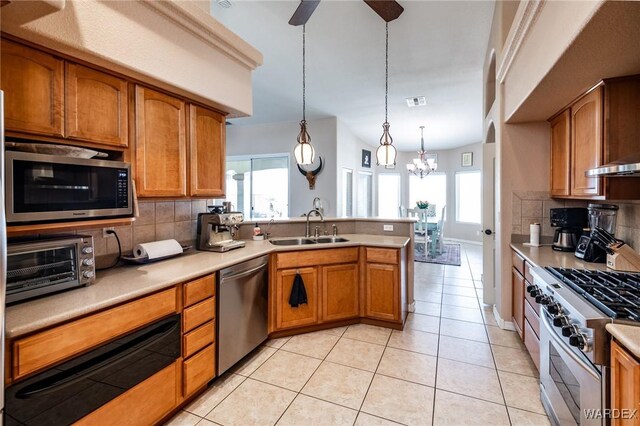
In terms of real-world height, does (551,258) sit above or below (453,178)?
below

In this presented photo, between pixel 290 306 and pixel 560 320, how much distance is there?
80.4 inches

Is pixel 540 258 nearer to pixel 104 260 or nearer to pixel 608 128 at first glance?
pixel 608 128

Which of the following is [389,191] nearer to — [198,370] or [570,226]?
[570,226]

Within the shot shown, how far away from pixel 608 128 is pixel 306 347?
2.80 metres

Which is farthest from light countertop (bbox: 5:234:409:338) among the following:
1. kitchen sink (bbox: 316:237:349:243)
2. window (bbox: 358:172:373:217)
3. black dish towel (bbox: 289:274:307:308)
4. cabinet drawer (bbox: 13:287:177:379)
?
window (bbox: 358:172:373:217)

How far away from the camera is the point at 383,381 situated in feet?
7.16

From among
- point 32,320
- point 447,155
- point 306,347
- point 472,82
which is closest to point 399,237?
point 306,347

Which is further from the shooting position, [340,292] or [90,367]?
[340,292]

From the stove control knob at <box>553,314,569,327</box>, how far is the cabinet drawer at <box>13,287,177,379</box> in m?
2.13

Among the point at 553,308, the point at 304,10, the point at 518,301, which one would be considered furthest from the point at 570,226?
the point at 304,10

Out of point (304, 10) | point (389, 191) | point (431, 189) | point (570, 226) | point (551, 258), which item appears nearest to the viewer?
point (551, 258)

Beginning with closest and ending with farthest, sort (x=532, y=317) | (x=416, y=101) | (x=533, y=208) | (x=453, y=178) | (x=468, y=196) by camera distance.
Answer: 1. (x=532, y=317)
2. (x=533, y=208)
3. (x=416, y=101)
4. (x=468, y=196)
5. (x=453, y=178)

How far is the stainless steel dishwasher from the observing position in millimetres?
2180

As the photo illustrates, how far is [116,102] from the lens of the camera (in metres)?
1.85
